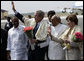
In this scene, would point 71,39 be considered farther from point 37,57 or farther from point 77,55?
point 37,57

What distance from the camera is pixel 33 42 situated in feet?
18.0

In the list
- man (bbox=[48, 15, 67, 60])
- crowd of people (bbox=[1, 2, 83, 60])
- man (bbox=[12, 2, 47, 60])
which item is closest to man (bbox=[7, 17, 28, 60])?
crowd of people (bbox=[1, 2, 83, 60])

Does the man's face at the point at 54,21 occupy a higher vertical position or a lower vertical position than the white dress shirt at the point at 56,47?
higher

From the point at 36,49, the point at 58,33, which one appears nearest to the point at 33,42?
the point at 36,49

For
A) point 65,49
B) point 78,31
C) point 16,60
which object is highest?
point 78,31

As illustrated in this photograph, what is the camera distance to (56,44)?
513 centimetres

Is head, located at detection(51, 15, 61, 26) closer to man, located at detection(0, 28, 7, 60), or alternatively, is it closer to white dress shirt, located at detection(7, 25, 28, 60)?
white dress shirt, located at detection(7, 25, 28, 60)

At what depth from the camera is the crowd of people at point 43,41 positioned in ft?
15.8

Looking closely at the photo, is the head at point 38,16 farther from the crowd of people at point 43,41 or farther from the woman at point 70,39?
the woman at point 70,39

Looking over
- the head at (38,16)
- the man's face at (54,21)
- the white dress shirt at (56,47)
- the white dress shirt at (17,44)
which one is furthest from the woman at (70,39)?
the white dress shirt at (17,44)

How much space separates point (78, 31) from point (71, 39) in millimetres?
184

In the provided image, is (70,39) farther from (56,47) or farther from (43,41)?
(43,41)

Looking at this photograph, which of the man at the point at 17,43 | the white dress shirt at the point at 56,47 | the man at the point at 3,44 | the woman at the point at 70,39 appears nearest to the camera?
the woman at the point at 70,39

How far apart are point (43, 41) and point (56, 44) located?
514mm
